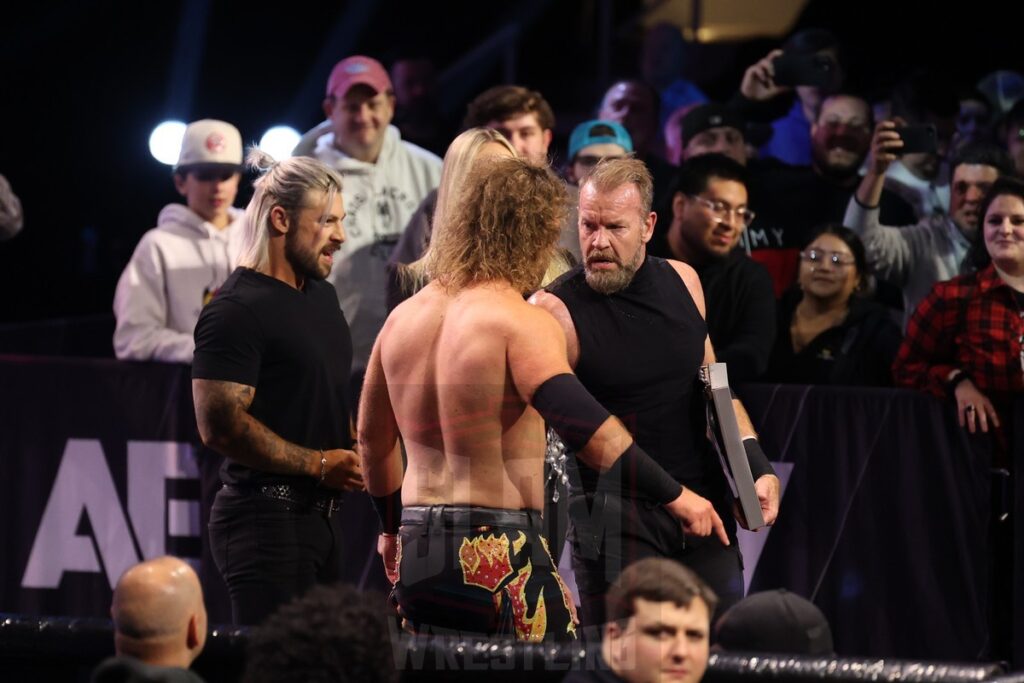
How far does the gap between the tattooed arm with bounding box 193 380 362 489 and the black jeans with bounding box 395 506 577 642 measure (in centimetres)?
82

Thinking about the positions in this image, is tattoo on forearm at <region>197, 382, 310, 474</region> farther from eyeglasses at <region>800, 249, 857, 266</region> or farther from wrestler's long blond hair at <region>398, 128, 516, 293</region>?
eyeglasses at <region>800, 249, 857, 266</region>

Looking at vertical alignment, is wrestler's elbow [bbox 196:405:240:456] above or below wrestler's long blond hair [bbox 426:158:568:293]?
below

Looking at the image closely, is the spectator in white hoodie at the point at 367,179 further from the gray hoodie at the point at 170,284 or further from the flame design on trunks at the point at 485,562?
the flame design on trunks at the point at 485,562

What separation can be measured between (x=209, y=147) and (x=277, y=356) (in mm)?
2024

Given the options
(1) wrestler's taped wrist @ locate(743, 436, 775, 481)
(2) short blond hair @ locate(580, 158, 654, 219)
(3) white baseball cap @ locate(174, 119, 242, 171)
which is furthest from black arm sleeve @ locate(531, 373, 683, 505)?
(3) white baseball cap @ locate(174, 119, 242, 171)

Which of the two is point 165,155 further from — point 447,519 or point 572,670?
point 572,670

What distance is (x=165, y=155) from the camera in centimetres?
725

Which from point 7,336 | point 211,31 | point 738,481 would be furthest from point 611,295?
point 211,31

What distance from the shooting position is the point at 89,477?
19.5ft

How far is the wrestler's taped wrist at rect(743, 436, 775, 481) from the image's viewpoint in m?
4.27

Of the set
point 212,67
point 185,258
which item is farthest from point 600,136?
point 212,67

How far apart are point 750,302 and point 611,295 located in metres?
1.56

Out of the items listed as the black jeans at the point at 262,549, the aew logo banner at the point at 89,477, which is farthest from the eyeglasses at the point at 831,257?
the aew logo banner at the point at 89,477

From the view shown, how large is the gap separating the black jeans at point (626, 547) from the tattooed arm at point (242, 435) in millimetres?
903
